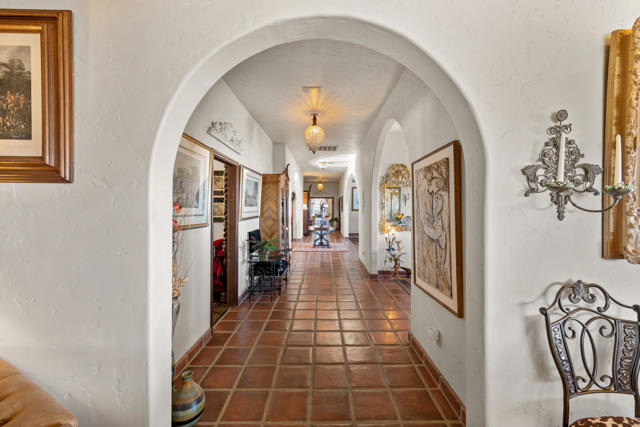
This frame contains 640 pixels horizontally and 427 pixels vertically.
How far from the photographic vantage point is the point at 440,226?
189cm

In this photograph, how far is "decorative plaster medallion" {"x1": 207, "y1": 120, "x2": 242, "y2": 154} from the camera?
2.75 meters

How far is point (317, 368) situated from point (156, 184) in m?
1.93

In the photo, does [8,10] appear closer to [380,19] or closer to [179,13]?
[179,13]

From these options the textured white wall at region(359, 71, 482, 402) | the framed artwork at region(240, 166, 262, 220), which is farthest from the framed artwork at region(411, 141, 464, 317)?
the framed artwork at region(240, 166, 262, 220)

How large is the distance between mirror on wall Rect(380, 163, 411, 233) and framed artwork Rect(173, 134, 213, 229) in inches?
139

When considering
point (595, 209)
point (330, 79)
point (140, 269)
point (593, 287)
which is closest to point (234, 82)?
point (330, 79)

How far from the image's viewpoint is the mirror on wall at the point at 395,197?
519cm

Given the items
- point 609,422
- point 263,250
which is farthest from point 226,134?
point 609,422

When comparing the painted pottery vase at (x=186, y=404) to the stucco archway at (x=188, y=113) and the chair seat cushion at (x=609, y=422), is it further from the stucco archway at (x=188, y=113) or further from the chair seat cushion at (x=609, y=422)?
the chair seat cushion at (x=609, y=422)

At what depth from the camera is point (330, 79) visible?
2.89 metres

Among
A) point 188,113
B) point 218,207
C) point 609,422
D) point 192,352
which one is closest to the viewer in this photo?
point 609,422

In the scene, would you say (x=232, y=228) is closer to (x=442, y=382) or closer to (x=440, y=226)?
(x=440, y=226)

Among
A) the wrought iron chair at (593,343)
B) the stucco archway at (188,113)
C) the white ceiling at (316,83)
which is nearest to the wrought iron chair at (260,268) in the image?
the white ceiling at (316,83)

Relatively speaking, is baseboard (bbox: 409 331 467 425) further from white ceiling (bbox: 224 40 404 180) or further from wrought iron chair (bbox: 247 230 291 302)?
white ceiling (bbox: 224 40 404 180)
